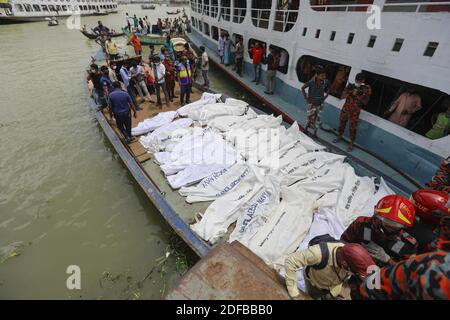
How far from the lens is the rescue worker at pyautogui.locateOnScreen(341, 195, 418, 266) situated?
6.41 ft

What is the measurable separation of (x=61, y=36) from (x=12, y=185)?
2519 centimetres

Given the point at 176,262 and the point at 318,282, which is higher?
the point at 318,282

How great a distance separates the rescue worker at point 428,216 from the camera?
7.04ft

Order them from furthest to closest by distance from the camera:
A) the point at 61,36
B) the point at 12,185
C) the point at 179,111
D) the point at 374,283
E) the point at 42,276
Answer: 1. the point at 61,36
2. the point at 179,111
3. the point at 12,185
4. the point at 42,276
5. the point at 374,283

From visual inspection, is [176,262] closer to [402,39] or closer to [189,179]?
[189,179]

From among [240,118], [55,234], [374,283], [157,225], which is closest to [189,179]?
[157,225]

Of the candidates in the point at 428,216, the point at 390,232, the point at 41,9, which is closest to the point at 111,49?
the point at 390,232

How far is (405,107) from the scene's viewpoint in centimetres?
425

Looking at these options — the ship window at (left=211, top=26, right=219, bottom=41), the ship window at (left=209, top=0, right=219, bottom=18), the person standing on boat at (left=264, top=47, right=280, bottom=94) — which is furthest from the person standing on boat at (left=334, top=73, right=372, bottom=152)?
the ship window at (left=211, top=26, right=219, bottom=41)

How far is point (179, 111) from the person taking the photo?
6.42 m

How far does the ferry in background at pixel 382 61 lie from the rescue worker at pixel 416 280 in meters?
3.45

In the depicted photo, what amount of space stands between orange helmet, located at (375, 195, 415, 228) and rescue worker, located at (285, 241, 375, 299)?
1.44 ft

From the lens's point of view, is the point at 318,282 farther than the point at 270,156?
No

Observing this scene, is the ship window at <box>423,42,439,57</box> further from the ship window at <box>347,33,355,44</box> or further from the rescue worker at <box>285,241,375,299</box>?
the rescue worker at <box>285,241,375,299</box>
